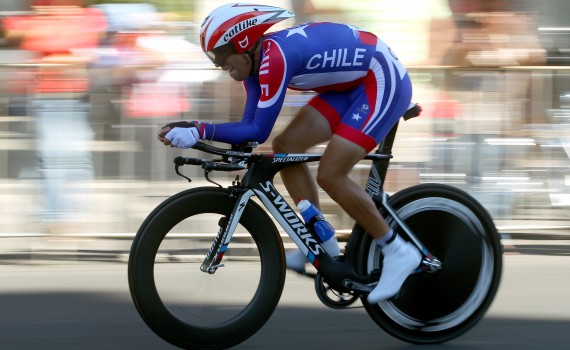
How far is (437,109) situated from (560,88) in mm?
992

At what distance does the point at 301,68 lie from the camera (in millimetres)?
5211

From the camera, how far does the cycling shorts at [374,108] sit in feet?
17.5

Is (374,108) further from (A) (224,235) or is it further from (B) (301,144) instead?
(A) (224,235)

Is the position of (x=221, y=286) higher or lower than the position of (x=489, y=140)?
higher

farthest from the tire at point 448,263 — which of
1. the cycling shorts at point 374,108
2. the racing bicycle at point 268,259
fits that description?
the cycling shorts at point 374,108

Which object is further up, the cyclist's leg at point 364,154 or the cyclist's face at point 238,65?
the cyclist's face at point 238,65

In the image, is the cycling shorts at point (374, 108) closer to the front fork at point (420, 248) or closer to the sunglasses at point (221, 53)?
the front fork at point (420, 248)

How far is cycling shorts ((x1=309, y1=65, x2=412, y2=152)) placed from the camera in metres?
5.33

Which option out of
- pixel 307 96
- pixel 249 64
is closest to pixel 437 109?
pixel 307 96

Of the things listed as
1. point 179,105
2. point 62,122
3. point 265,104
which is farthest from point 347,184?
point 62,122

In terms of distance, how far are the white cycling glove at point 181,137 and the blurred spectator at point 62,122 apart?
3485mm

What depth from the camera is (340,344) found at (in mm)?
5559

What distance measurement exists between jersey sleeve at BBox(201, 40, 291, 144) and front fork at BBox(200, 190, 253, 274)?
29 centimetres

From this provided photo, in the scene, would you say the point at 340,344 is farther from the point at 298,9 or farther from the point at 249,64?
the point at 298,9
